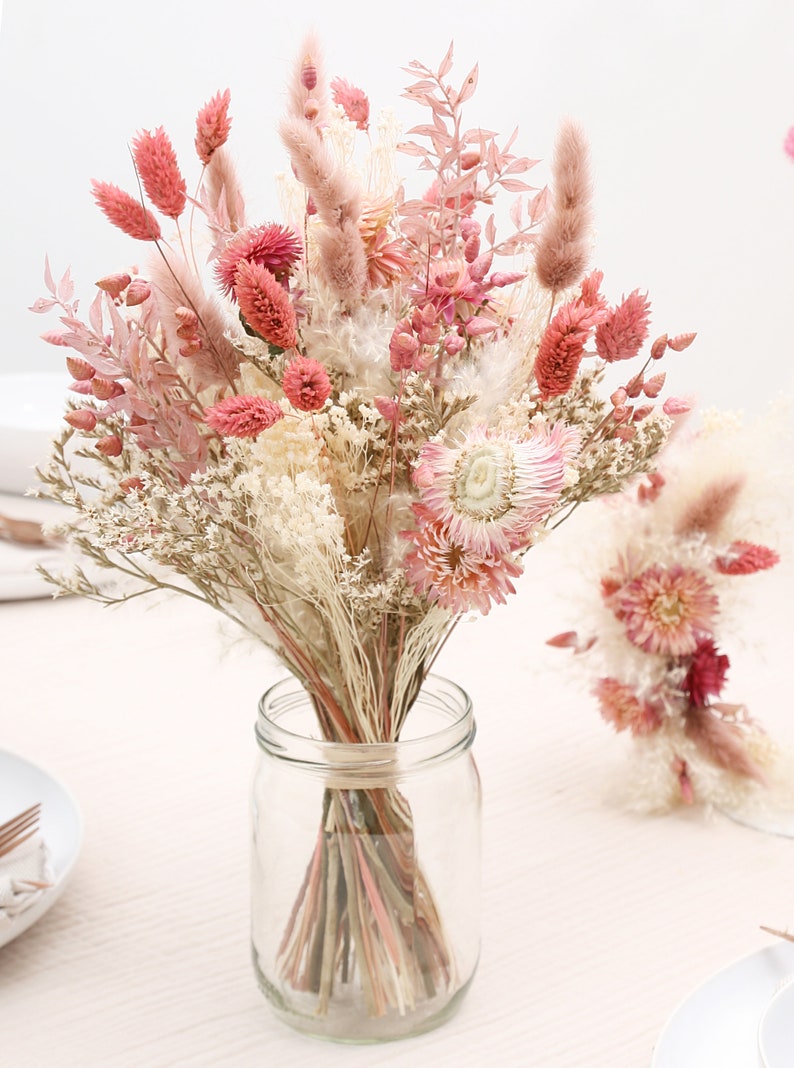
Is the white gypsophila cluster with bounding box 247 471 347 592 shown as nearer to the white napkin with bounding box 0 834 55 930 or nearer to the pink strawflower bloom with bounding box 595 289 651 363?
the pink strawflower bloom with bounding box 595 289 651 363

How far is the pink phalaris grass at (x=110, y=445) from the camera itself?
0.63 m

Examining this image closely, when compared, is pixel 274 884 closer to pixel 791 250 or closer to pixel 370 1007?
pixel 370 1007

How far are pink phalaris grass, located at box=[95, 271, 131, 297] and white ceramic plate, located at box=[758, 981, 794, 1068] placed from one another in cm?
42

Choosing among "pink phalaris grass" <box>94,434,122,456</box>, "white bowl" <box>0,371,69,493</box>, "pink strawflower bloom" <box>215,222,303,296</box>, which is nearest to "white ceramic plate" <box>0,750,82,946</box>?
"pink phalaris grass" <box>94,434,122,456</box>

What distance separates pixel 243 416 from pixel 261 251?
0.08 metres

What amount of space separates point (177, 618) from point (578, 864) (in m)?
0.60

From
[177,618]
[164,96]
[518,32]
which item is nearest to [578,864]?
[177,618]

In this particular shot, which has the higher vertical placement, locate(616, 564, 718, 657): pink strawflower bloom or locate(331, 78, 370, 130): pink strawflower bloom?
locate(331, 78, 370, 130): pink strawflower bloom

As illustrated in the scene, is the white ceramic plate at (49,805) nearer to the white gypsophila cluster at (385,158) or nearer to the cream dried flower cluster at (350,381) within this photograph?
the cream dried flower cluster at (350,381)

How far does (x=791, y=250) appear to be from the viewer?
7.39 ft

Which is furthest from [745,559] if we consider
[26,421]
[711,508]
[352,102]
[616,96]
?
[616,96]

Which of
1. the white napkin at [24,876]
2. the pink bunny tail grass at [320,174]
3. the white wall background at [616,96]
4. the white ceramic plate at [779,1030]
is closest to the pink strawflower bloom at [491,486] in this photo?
the pink bunny tail grass at [320,174]

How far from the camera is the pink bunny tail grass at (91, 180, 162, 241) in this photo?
573 millimetres

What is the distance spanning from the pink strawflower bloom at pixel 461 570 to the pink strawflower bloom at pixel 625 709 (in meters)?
0.43
